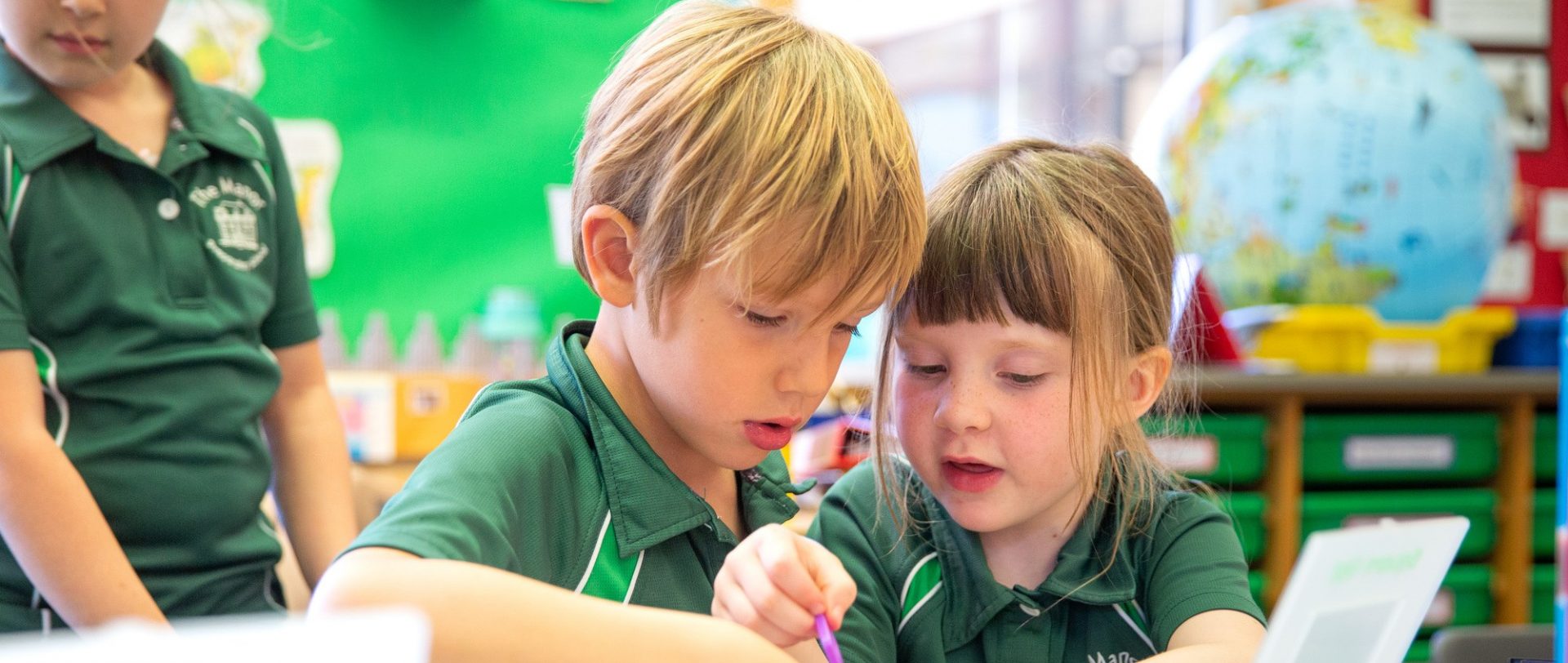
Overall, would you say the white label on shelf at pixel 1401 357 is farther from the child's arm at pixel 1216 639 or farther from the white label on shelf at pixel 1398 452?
the child's arm at pixel 1216 639

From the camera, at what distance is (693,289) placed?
2.35 feet

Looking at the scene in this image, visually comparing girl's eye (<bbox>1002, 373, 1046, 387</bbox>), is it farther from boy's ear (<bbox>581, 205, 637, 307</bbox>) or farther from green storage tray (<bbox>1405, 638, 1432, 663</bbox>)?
green storage tray (<bbox>1405, 638, 1432, 663</bbox>)

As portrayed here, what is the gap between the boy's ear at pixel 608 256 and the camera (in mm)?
744

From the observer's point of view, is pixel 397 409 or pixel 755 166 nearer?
pixel 755 166

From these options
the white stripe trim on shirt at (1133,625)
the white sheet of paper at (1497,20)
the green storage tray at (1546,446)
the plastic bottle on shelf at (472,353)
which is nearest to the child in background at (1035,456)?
the white stripe trim on shirt at (1133,625)

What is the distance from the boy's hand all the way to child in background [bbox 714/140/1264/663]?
21 centimetres

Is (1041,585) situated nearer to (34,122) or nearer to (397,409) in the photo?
(34,122)

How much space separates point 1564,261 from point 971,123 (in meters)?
1.40

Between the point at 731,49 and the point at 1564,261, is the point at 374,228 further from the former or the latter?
the point at 1564,261

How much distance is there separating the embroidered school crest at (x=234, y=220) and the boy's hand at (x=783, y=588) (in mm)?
659

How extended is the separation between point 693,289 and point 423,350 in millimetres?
1327

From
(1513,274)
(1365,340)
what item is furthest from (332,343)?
(1513,274)

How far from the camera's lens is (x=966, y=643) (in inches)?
34.9

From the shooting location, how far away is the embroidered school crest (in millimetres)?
1095
